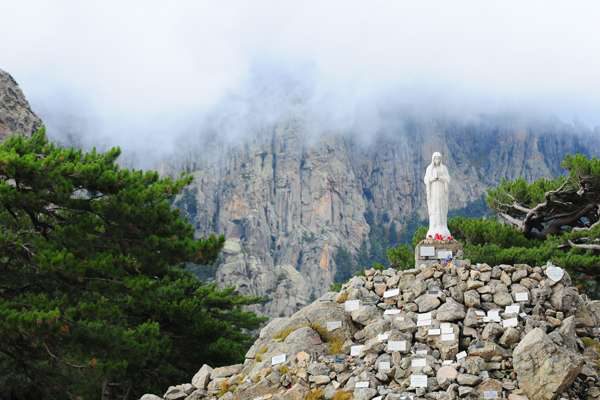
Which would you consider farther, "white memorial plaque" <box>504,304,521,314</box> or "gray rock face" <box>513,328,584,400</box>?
"white memorial plaque" <box>504,304,521,314</box>

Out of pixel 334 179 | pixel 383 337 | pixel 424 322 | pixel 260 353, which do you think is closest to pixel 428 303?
pixel 424 322

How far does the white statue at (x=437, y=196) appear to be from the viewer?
15.8 m

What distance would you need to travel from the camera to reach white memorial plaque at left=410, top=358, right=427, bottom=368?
12359 millimetres

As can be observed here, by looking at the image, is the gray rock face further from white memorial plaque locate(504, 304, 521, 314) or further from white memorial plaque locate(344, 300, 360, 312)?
white memorial plaque locate(344, 300, 360, 312)

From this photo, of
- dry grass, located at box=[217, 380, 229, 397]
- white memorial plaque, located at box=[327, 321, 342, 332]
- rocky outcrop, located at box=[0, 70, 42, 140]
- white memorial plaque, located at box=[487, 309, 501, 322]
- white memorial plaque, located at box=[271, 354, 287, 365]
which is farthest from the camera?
rocky outcrop, located at box=[0, 70, 42, 140]

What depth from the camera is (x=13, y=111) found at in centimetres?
3262

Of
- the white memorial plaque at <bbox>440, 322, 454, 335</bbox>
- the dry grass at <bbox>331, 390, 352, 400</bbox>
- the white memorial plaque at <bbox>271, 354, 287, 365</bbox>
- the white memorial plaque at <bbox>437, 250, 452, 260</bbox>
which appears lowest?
the dry grass at <bbox>331, 390, 352, 400</bbox>

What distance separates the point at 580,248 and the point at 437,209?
11134 mm

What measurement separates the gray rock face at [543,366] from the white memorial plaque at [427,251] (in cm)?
340

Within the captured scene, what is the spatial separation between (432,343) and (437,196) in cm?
410

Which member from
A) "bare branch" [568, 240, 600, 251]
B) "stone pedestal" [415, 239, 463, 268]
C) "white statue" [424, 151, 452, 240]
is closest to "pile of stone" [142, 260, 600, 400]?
"stone pedestal" [415, 239, 463, 268]

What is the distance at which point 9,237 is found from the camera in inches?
655

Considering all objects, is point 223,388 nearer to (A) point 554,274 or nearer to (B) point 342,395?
(B) point 342,395

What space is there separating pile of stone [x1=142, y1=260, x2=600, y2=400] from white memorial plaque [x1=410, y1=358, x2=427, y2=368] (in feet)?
0.06
